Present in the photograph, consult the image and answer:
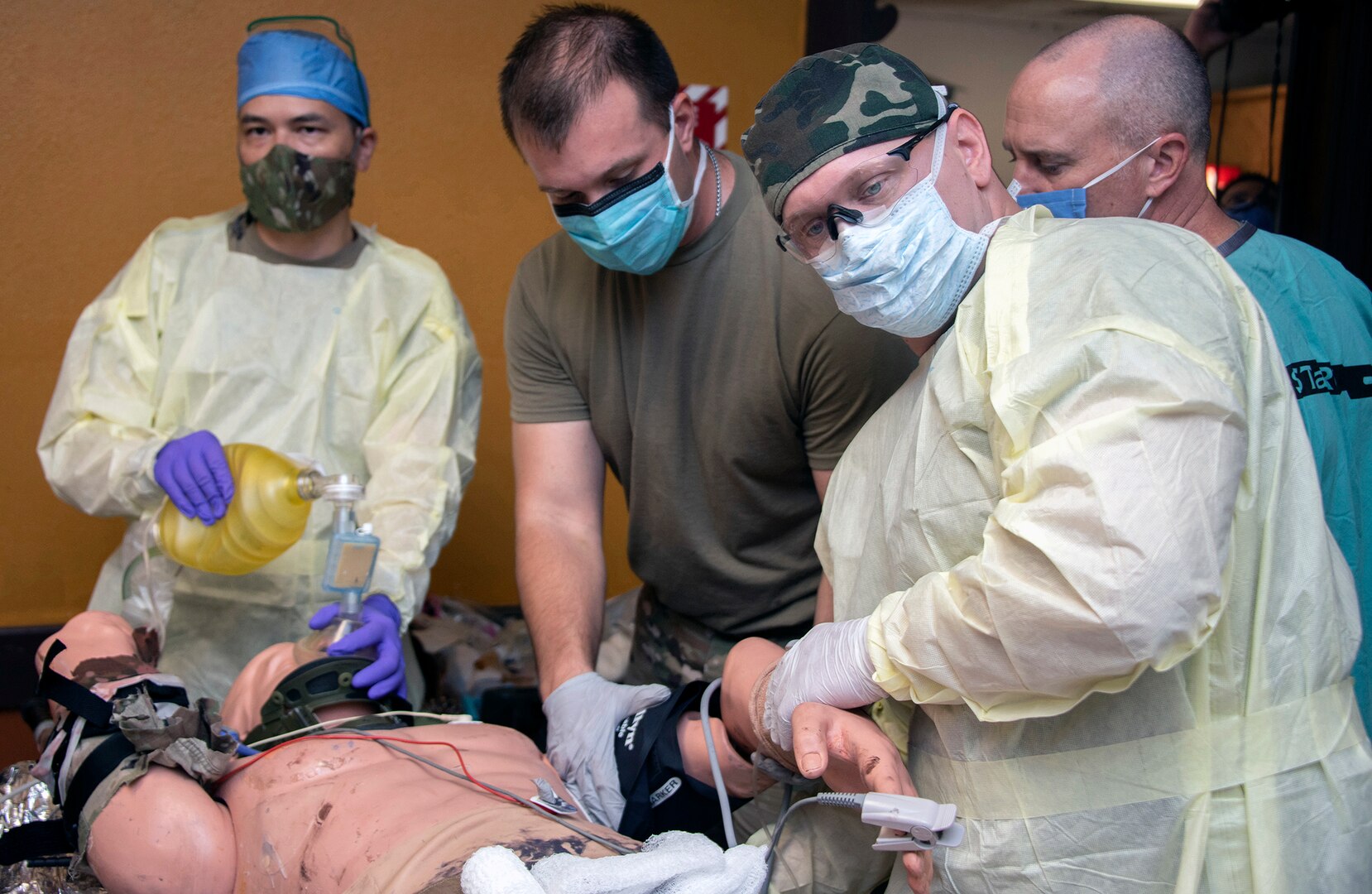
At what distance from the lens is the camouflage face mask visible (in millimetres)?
2320

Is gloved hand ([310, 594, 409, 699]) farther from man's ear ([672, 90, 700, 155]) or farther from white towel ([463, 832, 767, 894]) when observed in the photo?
man's ear ([672, 90, 700, 155])

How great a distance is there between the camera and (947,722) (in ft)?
3.97

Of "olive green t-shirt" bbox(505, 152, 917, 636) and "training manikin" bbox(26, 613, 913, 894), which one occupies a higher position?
"olive green t-shirt" bbox(505, 152, 917, 636)

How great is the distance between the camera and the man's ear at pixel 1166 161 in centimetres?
175

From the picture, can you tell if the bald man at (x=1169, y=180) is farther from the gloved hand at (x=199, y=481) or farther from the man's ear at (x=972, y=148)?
the gloved hand at (x=199, y=481)

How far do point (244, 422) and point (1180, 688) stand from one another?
1.92 meters

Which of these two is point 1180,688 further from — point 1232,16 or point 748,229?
point 1232,16

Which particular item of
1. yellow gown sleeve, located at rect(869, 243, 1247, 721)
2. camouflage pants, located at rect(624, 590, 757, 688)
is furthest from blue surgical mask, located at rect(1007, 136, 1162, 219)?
camouflage pants, located at rect(624, 590, 757, 688)

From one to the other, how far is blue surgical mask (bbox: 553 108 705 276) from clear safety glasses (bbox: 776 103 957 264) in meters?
0.47

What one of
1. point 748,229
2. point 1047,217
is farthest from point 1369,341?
point 748,229

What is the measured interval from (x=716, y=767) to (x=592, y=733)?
27cm

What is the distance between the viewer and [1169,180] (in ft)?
5.76

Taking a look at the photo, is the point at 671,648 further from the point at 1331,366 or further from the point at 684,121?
the point at 1331,366

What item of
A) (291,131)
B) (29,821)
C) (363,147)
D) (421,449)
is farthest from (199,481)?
(363,147)
